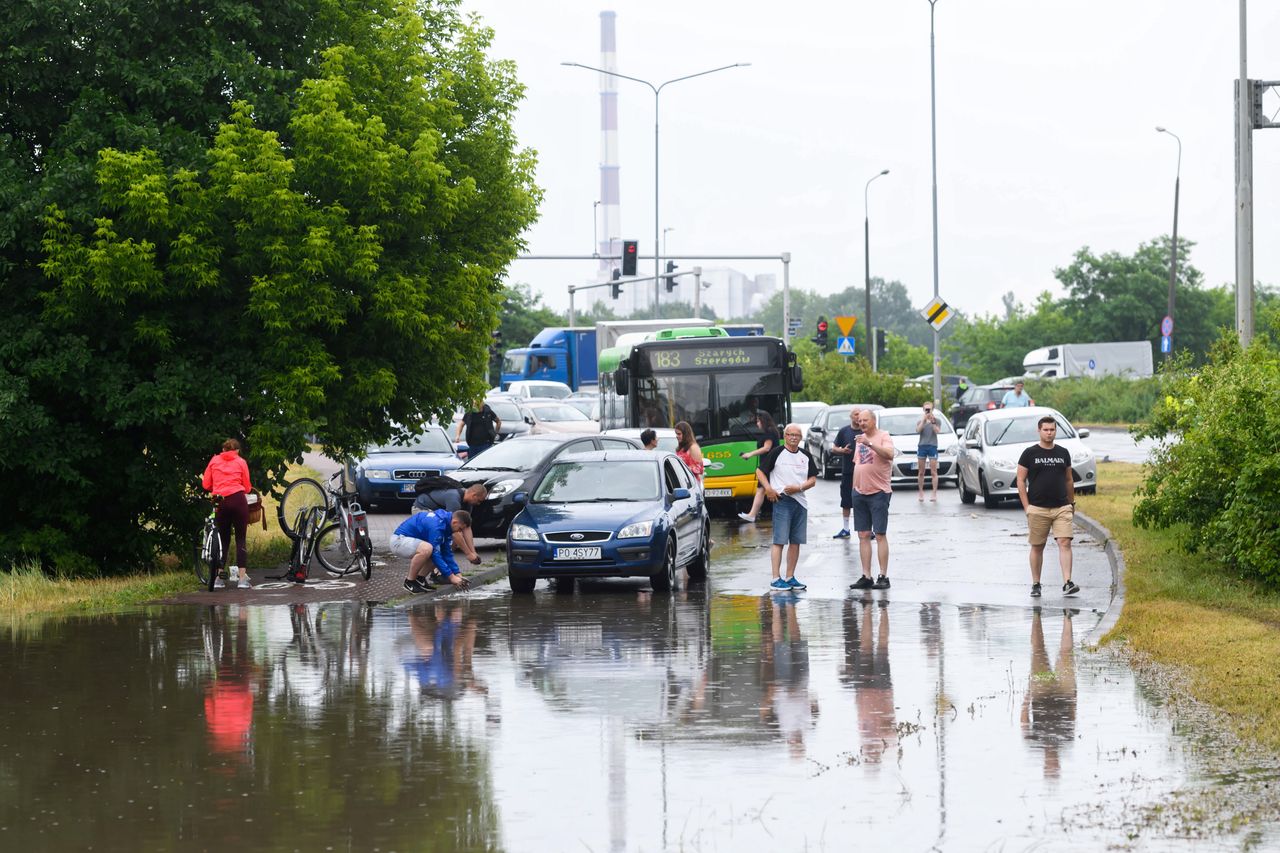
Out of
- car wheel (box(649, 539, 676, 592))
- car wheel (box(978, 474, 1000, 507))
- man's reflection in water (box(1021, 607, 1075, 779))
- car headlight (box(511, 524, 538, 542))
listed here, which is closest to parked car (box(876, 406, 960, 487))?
car wheel (box(978, 474, 1000, 507))

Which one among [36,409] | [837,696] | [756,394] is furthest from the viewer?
[756,394]

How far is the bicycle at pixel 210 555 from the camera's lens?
18703 millimetres

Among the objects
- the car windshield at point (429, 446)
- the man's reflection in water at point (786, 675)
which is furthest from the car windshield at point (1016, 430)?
the man's reflection in water at point (786, 675)

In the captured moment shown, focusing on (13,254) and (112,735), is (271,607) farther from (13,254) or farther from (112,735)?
(112,735)

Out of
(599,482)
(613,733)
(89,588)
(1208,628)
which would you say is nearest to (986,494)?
(599,482)

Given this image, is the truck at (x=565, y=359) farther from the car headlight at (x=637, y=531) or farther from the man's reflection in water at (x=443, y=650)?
the man's reflection in water at (x=443, y=650)

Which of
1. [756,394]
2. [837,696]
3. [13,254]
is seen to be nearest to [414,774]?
[837,696]

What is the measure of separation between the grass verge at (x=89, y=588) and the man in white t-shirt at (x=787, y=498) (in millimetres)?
6046

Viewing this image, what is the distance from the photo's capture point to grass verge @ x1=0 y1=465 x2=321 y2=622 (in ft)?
56.0

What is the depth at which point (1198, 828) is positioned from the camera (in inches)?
296

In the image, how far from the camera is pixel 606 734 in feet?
33.0

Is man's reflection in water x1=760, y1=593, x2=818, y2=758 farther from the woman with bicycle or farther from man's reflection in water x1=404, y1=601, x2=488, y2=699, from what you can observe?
the woman with bicycle

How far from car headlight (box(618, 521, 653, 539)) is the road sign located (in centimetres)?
2474

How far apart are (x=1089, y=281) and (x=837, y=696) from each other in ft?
277
